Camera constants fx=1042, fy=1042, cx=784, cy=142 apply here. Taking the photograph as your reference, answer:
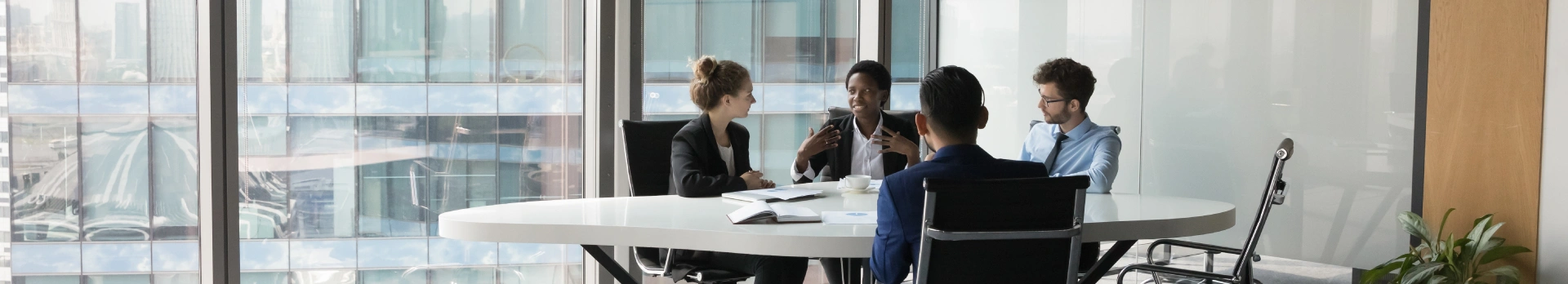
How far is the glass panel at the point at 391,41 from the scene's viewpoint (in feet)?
12.8

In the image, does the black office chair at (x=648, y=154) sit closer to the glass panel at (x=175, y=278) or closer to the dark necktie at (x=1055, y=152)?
the dark necktie at (x=1055, y=152)

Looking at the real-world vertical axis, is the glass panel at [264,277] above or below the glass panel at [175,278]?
below

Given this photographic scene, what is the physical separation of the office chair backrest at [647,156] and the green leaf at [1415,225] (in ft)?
7.74

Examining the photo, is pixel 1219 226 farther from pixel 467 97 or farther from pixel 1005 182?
pixel 467 97

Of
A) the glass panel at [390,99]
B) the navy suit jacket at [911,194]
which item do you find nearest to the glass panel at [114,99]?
the glass panel at [390,99]

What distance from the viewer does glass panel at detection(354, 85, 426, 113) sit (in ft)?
13.0

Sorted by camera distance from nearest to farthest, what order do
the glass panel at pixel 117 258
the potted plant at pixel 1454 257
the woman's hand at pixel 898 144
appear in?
the potted plant at pixel 1454 257, the woman's hand at pixel 898 144, the glass panel at pixel 117 258

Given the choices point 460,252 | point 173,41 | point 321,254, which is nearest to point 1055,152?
point 460,252

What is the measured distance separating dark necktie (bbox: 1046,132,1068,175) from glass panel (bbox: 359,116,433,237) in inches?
93.1

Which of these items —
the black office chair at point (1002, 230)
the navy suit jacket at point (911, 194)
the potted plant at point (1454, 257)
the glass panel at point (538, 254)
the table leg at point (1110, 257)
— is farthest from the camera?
the glass panel at point (538, 254)

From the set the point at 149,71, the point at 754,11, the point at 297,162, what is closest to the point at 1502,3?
the point at 754,11

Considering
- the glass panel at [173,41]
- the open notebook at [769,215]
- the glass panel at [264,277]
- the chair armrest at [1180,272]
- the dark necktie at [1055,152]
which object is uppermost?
the glass panel at [173,41]

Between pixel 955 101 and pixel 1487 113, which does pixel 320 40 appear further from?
pixel 1487 113

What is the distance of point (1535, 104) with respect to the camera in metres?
3.16
